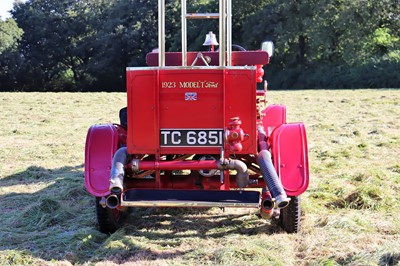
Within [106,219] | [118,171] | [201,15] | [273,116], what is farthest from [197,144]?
[273,116]

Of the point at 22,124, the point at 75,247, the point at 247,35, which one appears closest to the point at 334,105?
the point at 22,124

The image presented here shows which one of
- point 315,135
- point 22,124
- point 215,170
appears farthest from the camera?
point 22,124

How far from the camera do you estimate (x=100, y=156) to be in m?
4.77

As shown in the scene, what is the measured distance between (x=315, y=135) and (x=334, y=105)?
20.4 feet

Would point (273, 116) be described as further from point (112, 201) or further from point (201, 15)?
point (112, 201)

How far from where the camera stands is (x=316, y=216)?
5242mm

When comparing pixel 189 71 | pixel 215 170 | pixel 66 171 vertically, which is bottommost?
pixel 66 171

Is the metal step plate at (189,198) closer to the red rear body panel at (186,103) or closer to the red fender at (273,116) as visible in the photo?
the red rear body panel at (186,103)

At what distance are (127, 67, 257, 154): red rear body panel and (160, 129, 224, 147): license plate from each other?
0.02m

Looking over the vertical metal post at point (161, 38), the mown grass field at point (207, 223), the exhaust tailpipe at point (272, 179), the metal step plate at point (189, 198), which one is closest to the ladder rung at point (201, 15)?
the vertical metal post at point (161, 38)

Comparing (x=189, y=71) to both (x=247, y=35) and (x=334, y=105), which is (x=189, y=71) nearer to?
(x=334, y=105)

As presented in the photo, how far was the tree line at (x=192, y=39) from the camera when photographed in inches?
1368

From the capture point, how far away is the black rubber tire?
4.67 m

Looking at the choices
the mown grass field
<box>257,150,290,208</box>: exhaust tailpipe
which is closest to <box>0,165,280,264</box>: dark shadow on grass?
the mown grass field
